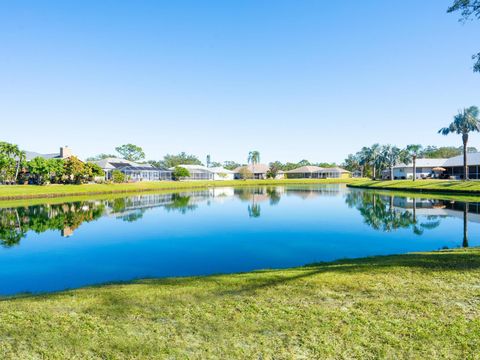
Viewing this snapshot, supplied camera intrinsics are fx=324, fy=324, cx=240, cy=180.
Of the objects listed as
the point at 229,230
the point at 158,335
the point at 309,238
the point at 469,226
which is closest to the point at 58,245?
the point at 229,230

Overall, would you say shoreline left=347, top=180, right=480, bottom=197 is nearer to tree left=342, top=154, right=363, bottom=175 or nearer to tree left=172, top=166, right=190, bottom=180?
tree left=172, top=166, right=190, bottom=180

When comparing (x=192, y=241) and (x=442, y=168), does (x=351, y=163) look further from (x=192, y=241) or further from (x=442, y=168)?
(x=192, y=241)

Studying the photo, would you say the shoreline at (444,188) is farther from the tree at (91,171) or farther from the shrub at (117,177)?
the tree at (91,171)

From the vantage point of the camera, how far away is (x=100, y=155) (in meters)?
134

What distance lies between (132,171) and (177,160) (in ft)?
176

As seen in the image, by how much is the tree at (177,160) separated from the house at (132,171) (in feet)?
121

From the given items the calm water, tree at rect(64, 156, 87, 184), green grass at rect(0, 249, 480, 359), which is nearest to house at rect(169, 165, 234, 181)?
tree at rect(64, 156, 87, 184)

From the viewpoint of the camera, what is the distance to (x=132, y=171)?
77.8 m

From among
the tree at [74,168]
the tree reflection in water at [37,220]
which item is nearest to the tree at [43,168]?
the tree at [74,168]

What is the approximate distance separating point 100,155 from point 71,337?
14096cm

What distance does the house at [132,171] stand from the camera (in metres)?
75.4

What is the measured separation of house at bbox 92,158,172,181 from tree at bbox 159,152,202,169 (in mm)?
36825

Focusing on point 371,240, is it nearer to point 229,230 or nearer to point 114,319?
point 229,230

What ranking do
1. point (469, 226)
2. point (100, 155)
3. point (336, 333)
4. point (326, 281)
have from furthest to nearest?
point (100, 155) → point (469, 226) → point (326, 281) → point (336, 333)
